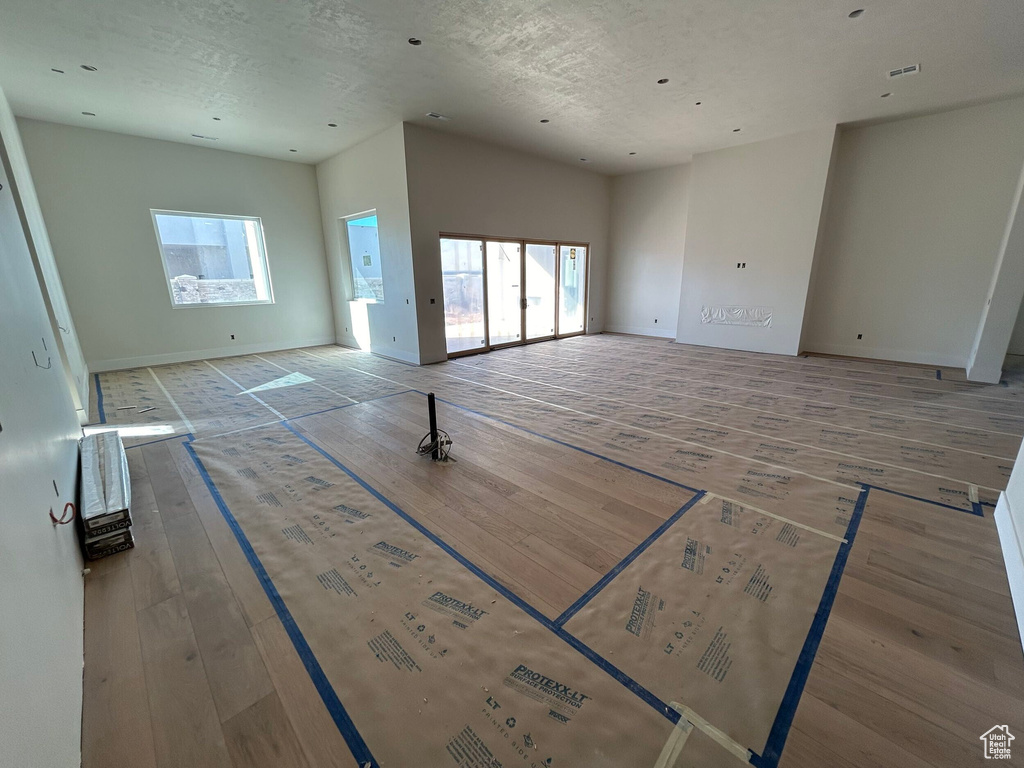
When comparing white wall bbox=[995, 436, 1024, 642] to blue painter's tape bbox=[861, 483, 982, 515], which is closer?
white wall bbox=[995, 436, 1024, 642]

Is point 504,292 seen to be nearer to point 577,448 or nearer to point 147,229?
point 577,448

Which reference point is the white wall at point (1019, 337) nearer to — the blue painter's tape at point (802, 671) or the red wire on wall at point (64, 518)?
the blue painter's tape at point (802, 671)

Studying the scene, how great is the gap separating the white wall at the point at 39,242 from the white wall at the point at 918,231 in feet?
33.3

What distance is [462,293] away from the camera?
22.8 ft

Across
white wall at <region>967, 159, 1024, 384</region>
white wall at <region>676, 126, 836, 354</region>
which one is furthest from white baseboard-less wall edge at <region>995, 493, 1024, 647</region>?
white wall at <region>676, 126, 836, 354</region>

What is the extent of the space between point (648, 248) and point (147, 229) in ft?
29.9

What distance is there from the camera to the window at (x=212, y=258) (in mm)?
6500

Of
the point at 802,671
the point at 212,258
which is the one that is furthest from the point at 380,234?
the point at 802,671

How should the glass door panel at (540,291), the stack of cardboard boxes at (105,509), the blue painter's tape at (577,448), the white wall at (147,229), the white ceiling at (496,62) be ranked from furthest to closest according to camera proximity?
the glass door panel at (540,291)
the white wall at (147,229)
the white ceiling at (496,62)
the blue painter's tape at (577,448)
the stack of cardboard boxes at (105,509)

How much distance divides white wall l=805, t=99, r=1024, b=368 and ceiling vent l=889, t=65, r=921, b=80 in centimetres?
202

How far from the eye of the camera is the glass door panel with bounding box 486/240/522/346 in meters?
7.27

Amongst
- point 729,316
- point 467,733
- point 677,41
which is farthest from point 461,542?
point 729,316

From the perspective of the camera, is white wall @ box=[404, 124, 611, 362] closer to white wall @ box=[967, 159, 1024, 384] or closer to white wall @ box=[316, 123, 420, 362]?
white wall @ box=[316, 123, 420, 362]

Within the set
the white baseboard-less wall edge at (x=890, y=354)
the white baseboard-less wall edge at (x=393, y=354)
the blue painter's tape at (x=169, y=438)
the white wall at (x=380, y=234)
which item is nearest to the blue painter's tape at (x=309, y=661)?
the blue painter's tape at (x=169, y=438)
